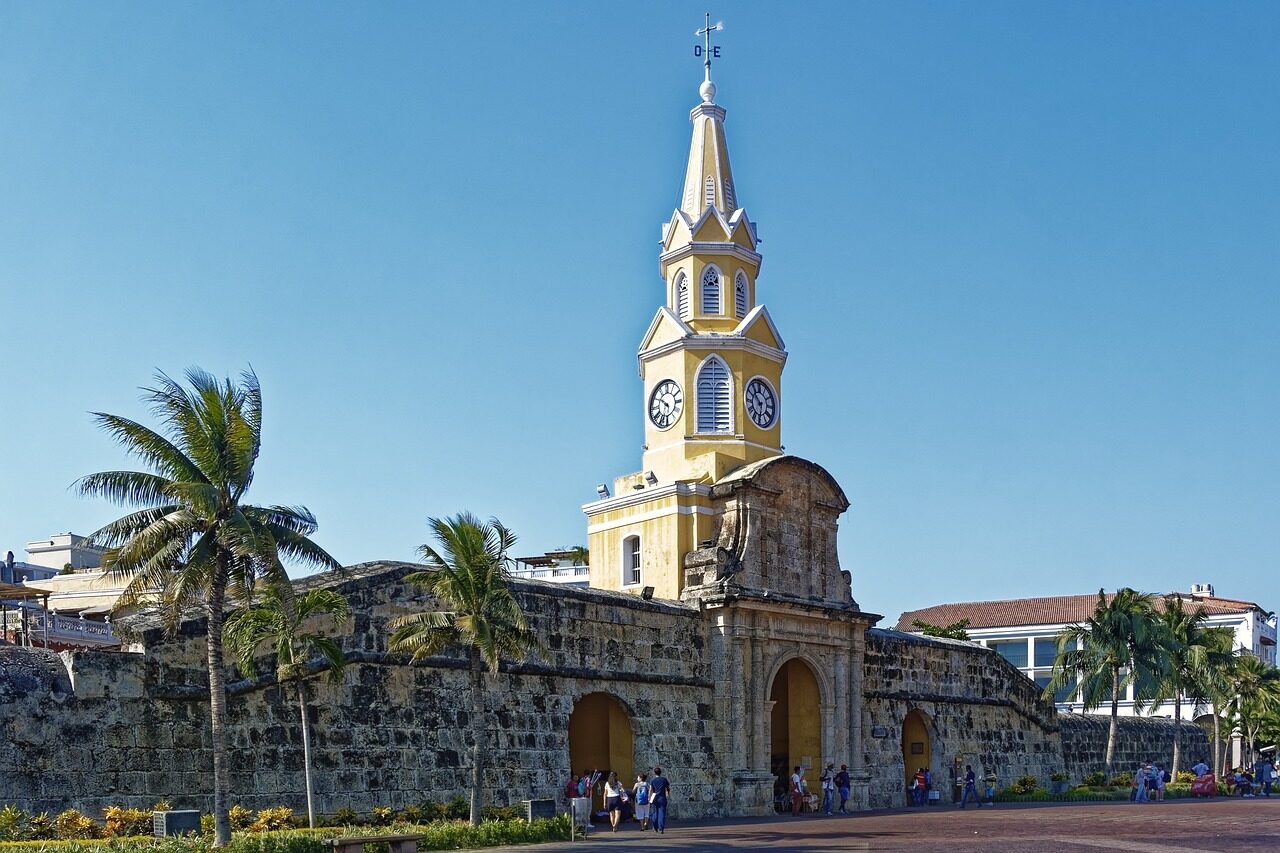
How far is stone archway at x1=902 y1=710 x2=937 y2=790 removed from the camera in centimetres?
4456

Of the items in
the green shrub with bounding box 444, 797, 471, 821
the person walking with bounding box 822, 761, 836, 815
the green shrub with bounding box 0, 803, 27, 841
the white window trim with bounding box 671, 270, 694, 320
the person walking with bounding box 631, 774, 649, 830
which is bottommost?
the person walking with bounding box 822, 761, 836, 815

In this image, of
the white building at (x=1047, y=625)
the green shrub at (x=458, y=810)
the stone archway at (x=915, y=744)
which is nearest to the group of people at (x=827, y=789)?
the stone archway at (x=915, y=744)

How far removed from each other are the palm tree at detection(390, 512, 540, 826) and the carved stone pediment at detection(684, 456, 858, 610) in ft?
36.9

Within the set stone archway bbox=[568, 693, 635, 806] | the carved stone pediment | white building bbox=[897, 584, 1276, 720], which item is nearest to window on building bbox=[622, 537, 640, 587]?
the carved stone pediment

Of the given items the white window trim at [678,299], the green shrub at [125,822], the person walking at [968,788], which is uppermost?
the white window trim at [678,299]

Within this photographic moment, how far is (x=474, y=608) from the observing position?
2570 cm

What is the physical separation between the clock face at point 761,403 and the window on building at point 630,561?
16.6 ft

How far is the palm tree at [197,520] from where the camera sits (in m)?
21.0

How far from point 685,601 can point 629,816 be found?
6399mm

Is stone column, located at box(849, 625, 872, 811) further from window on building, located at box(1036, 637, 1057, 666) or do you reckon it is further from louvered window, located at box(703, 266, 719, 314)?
window on building, located at box(1036, 637, 1057, 666)

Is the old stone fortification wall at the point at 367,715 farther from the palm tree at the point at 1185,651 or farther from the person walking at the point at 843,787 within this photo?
the palm tree at the point at 1185,651

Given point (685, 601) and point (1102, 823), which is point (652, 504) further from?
point (1102, 823)

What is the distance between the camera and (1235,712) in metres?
64.2

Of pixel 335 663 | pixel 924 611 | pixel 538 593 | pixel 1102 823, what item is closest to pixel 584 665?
pixel 538 593
